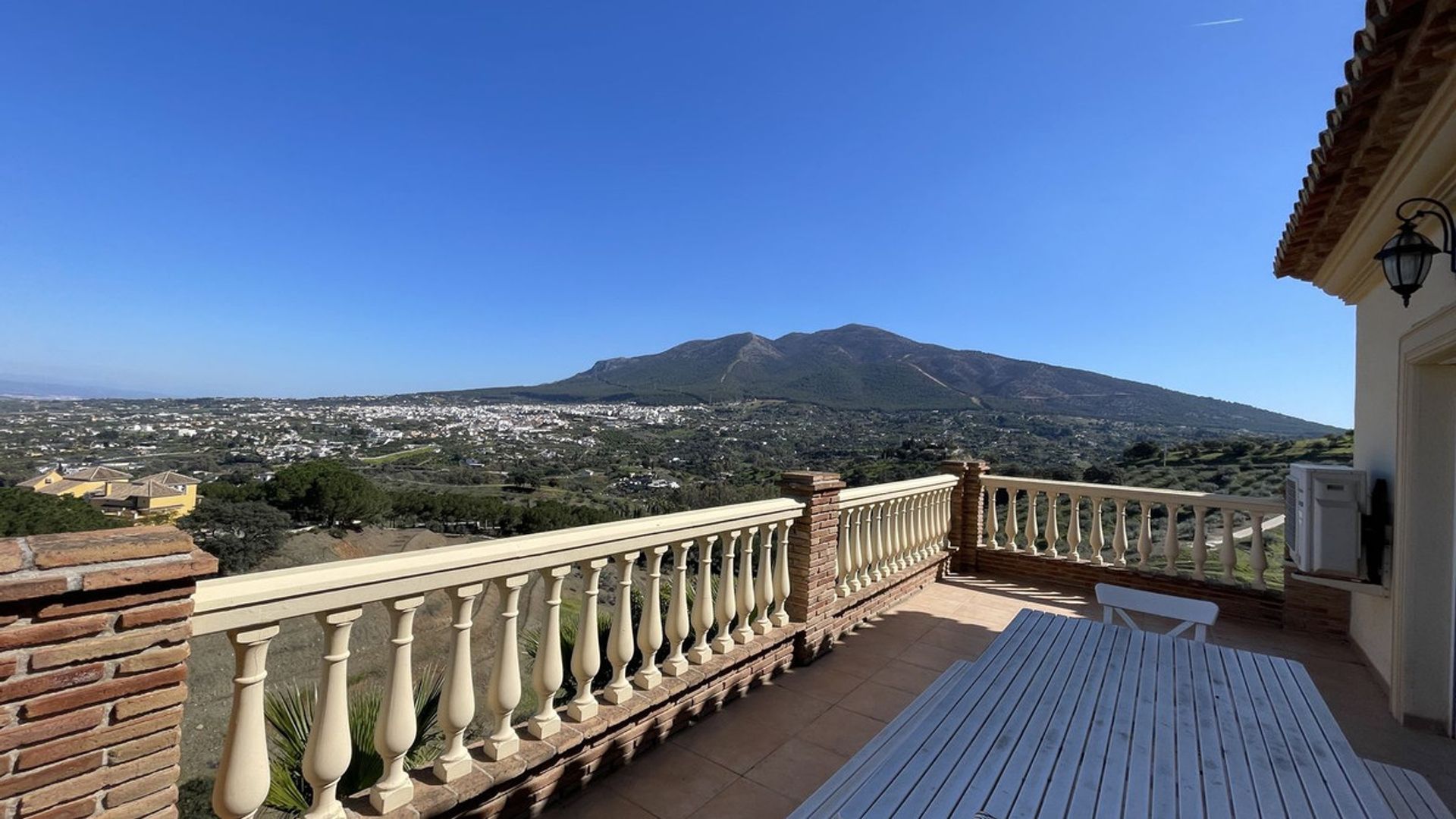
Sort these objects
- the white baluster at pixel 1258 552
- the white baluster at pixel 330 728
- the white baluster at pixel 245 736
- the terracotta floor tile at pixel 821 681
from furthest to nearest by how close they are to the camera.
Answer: the white baluster at pixel 1258 552 < the terracotta floor tile at pixel 821 681 < the white baluster at pixel 330 728 < the white baluster at pixel 245 736

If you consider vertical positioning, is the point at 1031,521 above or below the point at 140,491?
above

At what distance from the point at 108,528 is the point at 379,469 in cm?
2209

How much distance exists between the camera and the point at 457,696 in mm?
2045

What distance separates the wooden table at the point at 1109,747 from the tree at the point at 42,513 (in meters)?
10.1

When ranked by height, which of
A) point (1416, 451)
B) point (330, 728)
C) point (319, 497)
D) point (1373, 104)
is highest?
point (1373, 104)

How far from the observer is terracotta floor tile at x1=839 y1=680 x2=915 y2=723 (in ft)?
10.8

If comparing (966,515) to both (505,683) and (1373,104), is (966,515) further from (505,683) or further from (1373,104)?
(505,683)

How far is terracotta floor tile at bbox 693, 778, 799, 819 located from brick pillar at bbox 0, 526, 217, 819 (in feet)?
6.00

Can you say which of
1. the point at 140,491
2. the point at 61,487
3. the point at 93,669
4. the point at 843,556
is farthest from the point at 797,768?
the point at 61,487

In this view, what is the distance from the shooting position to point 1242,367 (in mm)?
11641

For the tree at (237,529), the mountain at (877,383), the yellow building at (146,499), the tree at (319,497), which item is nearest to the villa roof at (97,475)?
the yellow building at (146,499)

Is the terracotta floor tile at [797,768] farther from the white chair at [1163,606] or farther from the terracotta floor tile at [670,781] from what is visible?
the white chair at [1163,606]

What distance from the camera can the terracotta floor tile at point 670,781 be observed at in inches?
95.1

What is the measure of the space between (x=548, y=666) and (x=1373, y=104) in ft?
14.1
